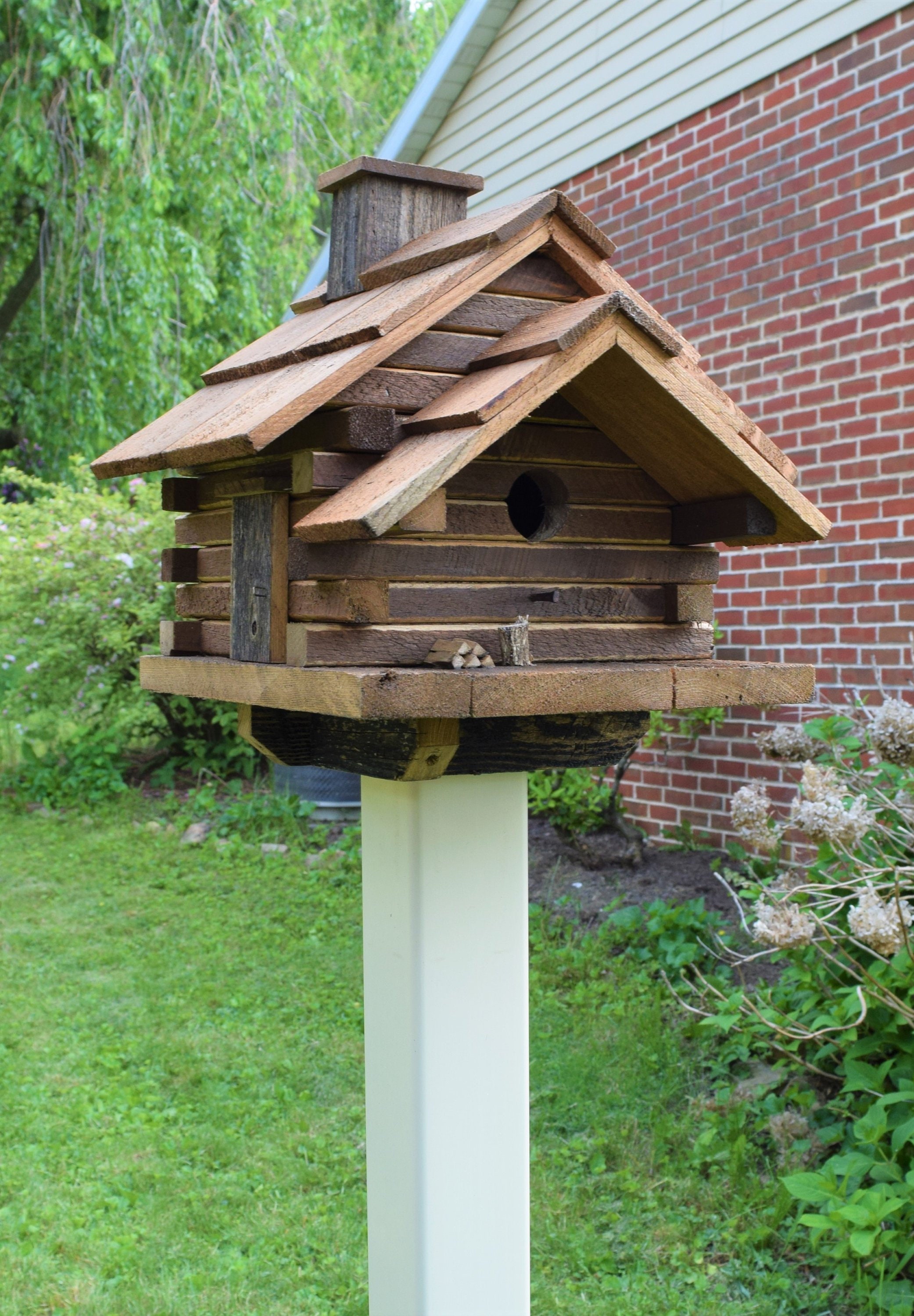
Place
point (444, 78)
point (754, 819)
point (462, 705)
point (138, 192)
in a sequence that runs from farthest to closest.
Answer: point (138, 192) < point (444, 78) < point (754, 819) < point (462, 705)

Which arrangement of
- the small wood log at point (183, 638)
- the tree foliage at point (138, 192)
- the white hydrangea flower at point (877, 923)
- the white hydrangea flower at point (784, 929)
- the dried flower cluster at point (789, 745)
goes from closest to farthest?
the small wood log at point (183, 638)
the white hydrangea flower at point (877, 923)
the white hydrangea flower at point (784, 929)
the dried flower cluster at point (789, 745)
the tree foliage at point (138, 192)

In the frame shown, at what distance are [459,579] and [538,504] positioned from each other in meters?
0.32

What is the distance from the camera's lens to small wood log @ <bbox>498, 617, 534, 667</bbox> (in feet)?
5.41

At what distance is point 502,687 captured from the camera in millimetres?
1530

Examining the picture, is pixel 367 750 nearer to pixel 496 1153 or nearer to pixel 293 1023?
pixel 496 1153

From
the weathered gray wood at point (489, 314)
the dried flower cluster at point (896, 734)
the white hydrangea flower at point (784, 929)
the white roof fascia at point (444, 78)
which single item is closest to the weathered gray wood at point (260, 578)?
the weathered gray wood at point (489, 314)

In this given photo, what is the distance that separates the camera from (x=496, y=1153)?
1.84m

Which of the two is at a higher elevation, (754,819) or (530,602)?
(530,602)

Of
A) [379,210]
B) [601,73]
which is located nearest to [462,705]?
[379,210]

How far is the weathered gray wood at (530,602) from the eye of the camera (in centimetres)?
165

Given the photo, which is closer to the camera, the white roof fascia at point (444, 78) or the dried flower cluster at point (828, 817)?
the dried flower cluster at point (828, 817)

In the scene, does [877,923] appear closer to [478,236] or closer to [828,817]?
[828,817]

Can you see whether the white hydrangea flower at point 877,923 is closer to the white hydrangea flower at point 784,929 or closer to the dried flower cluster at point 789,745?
the white hydrangea flower at point 784,929

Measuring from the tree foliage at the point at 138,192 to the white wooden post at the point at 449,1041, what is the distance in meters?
7.79
